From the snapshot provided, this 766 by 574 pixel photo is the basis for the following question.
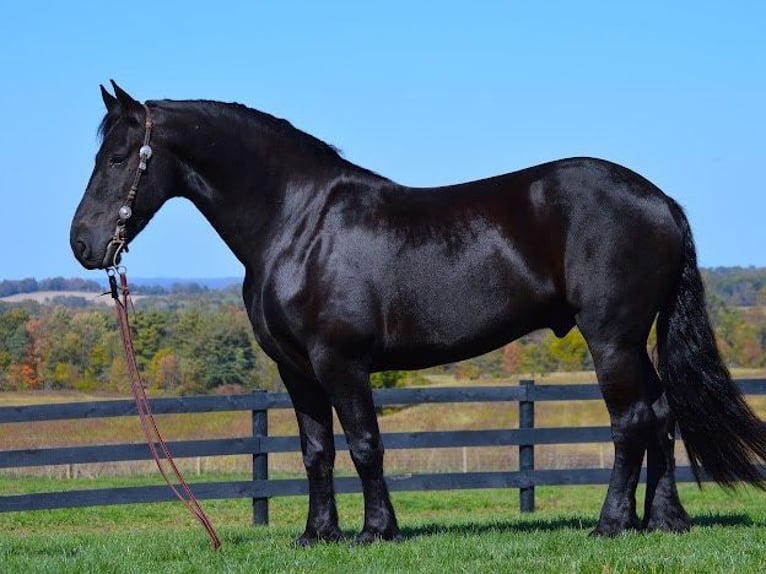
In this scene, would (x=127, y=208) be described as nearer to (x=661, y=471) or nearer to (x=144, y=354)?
(x=661, y=471)

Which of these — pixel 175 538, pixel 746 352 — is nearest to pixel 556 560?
pixel 175 538

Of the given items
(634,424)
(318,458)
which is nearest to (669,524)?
(634,424)

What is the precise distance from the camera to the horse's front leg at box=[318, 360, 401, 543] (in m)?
6.63

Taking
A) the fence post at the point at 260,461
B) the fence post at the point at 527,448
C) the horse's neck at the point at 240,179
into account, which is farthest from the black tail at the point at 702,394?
the fence post at the point at 260,461

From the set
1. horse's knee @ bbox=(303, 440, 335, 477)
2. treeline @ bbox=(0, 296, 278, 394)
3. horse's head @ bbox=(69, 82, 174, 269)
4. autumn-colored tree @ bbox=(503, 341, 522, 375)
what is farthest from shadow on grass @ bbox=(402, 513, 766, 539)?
autumn-colored tree @ bbox=(503, 341, 522, 375)

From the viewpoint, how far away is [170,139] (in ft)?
22.6

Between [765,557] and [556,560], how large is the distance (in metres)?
1.07

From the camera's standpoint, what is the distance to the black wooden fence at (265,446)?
1021cm

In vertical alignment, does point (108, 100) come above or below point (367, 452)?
above

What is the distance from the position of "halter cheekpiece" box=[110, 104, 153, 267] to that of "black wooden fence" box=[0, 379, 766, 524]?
3727mm

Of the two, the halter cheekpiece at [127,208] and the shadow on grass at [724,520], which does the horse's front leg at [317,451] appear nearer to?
the halter cheekpiece at [127,208]

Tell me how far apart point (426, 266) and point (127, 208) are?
5.93 feet

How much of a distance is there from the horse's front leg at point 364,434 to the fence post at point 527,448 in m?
A: 4.42

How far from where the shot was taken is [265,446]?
1077 centimetres
